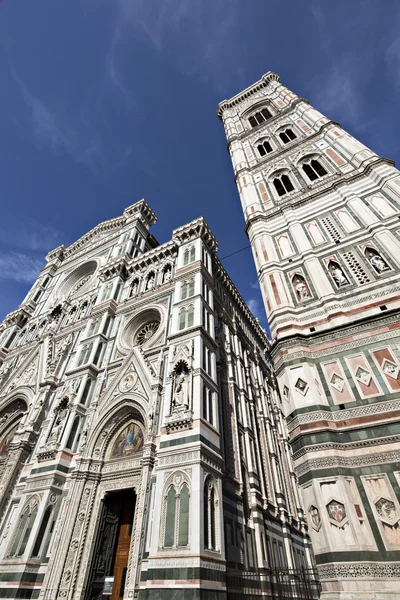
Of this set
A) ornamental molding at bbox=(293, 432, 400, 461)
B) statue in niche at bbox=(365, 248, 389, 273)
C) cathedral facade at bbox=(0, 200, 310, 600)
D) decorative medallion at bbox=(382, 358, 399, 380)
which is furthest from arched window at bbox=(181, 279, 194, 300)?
ornamental molding at bbox=(293, 432, 400, 461)

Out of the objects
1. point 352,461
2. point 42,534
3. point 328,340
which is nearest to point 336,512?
point 352,461

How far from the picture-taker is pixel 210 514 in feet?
29.6

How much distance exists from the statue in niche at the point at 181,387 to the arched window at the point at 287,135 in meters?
15.9

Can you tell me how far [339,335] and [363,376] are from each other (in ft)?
4.53

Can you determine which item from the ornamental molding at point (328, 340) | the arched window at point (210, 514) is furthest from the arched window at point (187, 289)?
the arched window at point (210, 514)

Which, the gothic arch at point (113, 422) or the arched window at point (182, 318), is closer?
the gothic arch at point (113, 422)

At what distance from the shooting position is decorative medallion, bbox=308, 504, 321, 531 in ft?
20.9

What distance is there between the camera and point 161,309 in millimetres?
17422

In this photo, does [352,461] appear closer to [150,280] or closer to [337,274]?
[337,274]

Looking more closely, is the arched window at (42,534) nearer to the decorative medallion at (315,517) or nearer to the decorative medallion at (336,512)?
the decorative medallion at (315,517)

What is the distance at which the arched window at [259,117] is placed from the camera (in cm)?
2622

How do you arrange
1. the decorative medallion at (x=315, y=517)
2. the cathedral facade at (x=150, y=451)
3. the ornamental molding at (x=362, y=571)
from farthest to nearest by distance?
1. the cathedral facade at (x=150, y=451)
2. the decorative medallion at (x=315, y=517)
3. the ornamental molding at (x=362, y=571)

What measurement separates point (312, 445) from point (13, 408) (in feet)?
64.3

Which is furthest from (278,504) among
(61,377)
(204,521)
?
(61,377)
